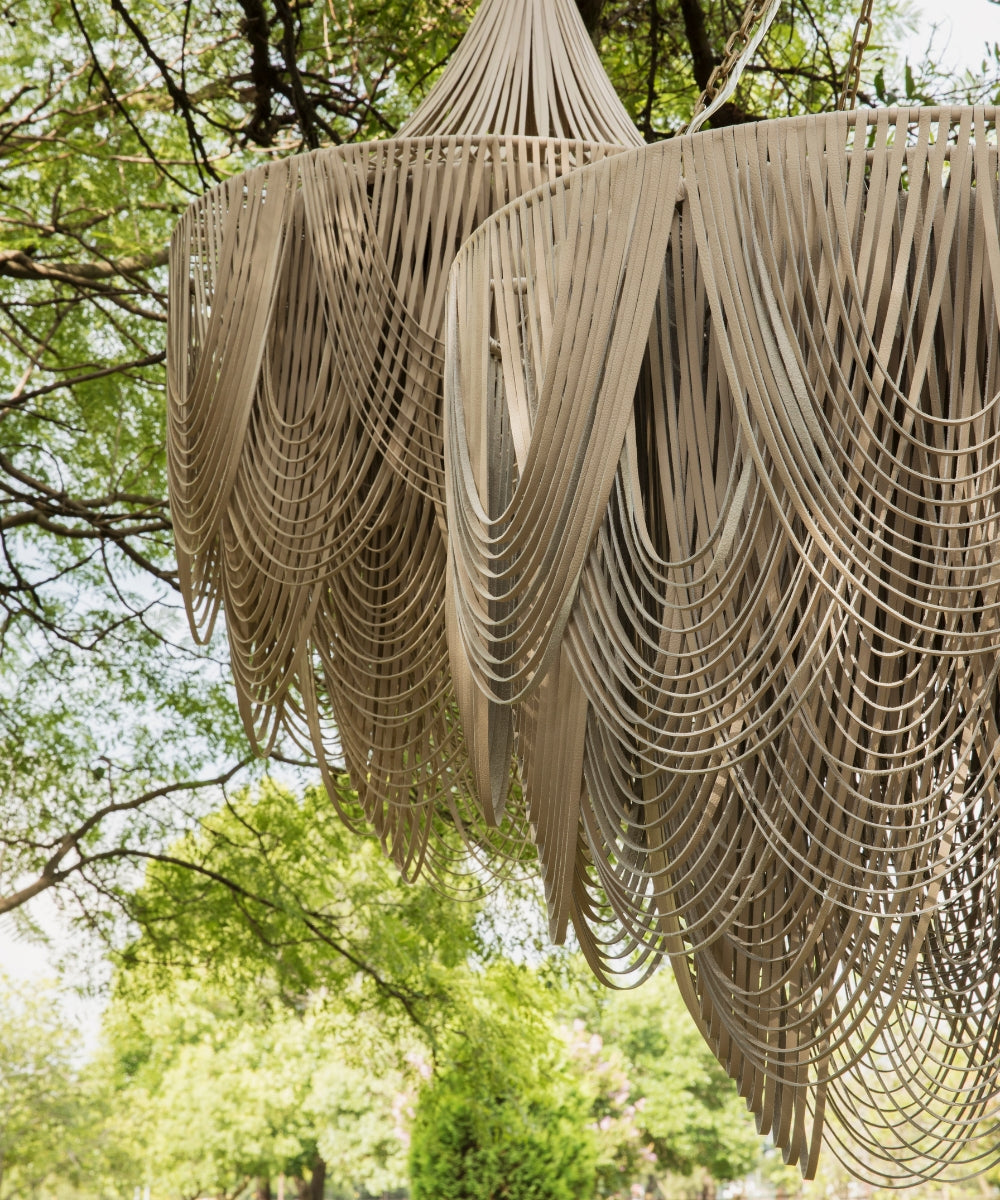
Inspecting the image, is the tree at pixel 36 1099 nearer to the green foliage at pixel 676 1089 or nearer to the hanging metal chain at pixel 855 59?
the green foliage at pixel 676 1089

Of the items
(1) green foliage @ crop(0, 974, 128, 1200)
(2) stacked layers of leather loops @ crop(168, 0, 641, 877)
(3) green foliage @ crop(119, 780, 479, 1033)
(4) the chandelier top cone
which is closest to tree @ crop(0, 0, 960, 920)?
(3) green foliage @ crop(119, 780, 479, 1033)

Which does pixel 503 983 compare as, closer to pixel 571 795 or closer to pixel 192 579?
pixel 192 579

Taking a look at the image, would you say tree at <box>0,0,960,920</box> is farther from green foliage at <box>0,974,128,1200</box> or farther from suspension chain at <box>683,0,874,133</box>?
green foliage at <box>0,974,128,1200</box>

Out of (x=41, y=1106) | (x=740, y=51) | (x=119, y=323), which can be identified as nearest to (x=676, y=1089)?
(x=41, y=1106)

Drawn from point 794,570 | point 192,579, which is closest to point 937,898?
point 794,570

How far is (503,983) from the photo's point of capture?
12.4 ft

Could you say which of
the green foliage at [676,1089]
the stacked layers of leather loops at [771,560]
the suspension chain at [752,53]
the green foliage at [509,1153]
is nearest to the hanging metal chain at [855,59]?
the suspension chain at [752,53]

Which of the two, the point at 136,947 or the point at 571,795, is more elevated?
the point at 571,795

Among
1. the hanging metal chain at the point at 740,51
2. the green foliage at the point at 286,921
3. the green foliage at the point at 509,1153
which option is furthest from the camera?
the green foliage at the point at 509,1153

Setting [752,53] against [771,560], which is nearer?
[771,560]

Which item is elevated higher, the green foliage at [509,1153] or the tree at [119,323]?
the tree at [119,323]

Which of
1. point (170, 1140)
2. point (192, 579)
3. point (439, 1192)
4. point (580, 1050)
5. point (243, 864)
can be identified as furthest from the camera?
point (170, 1140)

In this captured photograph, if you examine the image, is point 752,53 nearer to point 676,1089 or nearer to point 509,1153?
point 509,1153

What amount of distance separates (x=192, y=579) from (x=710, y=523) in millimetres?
613
